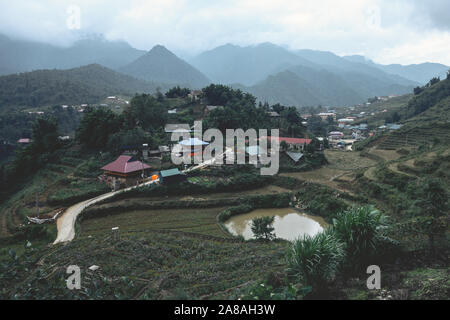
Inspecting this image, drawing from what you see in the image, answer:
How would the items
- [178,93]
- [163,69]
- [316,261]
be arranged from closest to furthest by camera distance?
[316,261], [178,93], [163,69]

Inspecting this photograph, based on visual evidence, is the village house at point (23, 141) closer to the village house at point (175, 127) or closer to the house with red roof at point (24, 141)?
the house with red roof at point (24, 141)

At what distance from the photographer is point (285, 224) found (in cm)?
1998

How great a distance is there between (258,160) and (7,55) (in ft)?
653

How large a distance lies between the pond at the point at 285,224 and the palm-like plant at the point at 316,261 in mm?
8458

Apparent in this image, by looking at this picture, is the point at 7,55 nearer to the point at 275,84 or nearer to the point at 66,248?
the point at 275,84

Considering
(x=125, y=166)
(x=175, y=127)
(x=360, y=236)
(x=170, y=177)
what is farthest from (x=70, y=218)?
(x=175, y=127)

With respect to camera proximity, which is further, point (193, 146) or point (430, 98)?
point (430, 98)

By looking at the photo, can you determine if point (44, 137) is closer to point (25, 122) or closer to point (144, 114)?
point (144, 114)

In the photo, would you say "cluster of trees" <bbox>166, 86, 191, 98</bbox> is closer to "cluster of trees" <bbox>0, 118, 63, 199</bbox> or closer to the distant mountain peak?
"cluster of trees" <bbox>0, 118, 63, 199</bbox>

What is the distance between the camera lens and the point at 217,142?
36094 millimetres

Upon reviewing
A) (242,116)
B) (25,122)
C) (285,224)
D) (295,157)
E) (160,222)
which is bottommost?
(285,224)

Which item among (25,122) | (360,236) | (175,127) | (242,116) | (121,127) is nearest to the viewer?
(360,236)

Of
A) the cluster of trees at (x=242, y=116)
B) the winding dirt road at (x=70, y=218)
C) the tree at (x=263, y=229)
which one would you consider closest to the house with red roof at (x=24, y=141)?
the cluster of trees at (x=242, y=116)

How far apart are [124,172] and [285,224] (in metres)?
13.7
